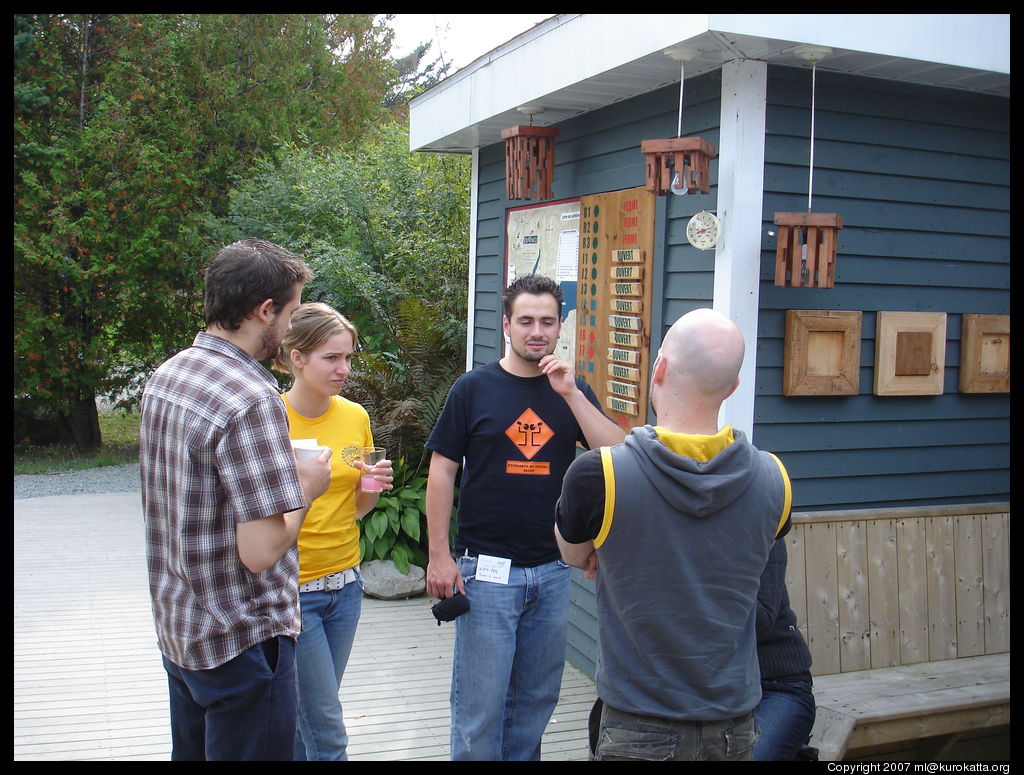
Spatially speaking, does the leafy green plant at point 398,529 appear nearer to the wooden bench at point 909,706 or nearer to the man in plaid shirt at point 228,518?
the wooden bench at point 909,706

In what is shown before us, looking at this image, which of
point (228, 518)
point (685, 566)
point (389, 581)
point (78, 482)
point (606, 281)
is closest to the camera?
point (685, 566)

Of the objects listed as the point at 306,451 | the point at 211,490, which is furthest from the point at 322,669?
the point at 211,490

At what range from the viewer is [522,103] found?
4.89 m

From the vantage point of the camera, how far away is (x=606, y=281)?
4789 mm

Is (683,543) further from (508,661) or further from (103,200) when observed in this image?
(103,200)

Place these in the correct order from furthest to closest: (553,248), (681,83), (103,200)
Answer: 1. (103,200)
2. (553,248)
3. (681,83)

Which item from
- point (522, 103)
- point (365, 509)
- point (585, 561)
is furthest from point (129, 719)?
point (522, 103)

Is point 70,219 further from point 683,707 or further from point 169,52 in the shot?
point 683,707

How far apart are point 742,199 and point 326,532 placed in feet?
7.16

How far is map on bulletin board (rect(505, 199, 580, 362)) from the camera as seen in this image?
515 centimetres

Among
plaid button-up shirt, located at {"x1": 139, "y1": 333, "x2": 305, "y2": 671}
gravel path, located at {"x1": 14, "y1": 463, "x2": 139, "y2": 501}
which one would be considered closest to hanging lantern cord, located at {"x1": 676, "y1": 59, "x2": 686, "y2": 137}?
plaid button-up shirt, located at {"x1": 139, "y1": 333, "x2": 305, "y2": 671}

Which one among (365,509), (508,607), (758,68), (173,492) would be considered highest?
(758,68)

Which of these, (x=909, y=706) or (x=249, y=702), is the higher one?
(x=249, y=702)
